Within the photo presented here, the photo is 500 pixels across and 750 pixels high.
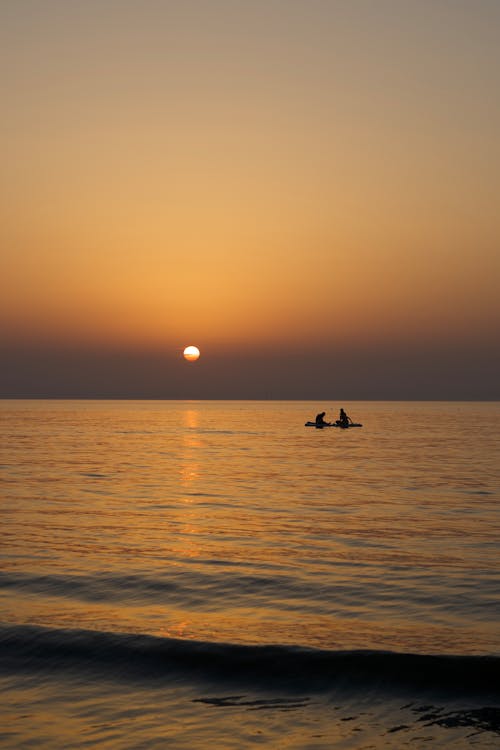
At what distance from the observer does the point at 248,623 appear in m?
16.3

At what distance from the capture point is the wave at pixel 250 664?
13.0 m

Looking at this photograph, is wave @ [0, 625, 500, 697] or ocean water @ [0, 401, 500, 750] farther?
wave @ [0, 625, 500, 697]

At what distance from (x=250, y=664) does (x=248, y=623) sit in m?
2.54

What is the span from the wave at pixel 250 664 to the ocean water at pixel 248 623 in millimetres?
40

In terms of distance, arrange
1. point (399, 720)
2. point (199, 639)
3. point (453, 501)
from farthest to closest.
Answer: point (453, 501) → point (199, 639) → point (399, 720)

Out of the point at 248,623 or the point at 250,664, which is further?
the point at 248,623

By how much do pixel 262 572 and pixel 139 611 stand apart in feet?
16.4

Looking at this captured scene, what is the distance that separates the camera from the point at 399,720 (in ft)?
37.4

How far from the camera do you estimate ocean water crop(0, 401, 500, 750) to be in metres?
11.2

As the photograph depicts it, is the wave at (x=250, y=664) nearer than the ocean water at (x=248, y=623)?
No

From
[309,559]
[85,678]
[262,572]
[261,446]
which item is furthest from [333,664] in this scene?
[261,446]

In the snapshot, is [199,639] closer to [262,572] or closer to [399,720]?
[399,720]

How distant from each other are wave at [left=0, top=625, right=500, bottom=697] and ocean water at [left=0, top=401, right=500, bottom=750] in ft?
0.13

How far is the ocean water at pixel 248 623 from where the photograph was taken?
11156 millimetres
